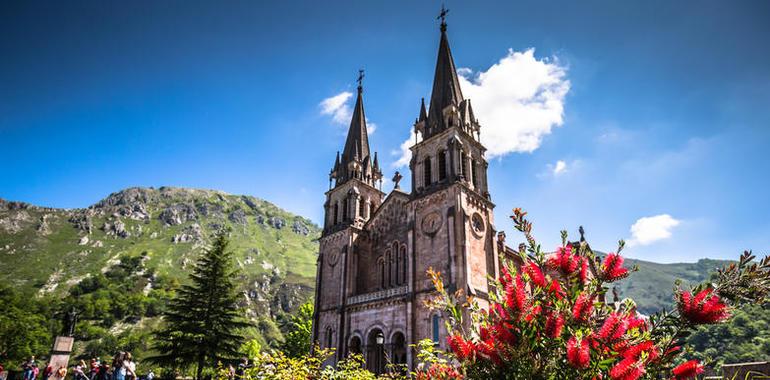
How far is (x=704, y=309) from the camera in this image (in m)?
3.00

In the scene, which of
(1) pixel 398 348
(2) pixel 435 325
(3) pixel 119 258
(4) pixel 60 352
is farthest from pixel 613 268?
(3) pixel 119 258

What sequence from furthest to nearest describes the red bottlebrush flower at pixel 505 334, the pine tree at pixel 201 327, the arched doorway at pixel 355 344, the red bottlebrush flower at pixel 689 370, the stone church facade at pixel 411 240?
1. the pine tree at pixel 201 327
2. the arched doorway at pixel 355 344
3. the stone church facade at pixel 411 240
4. the red bottlebrush flower at pixel 505 334
5. the red bottlebrush flower at pixel 689 370

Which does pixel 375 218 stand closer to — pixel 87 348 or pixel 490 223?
pixel 490 223

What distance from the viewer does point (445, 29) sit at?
3475 centimetres

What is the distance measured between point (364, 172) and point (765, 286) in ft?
110

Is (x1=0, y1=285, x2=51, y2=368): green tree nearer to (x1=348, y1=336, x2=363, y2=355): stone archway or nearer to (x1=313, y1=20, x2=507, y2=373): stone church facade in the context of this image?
(x1=313, y1=20, x2=507, y2=373): stone church facade

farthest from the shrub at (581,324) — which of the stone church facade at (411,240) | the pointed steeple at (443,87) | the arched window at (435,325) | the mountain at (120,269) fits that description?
the mountain at (120,269)

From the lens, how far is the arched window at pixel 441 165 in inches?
1095

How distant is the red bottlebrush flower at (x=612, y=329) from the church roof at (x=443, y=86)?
26.9 meters

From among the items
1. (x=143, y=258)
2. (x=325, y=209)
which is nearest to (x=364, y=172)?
(x=325, y=209)

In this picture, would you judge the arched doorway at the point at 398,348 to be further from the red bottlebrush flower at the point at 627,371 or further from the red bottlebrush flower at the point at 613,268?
the red bottlebrush flower at the point at 627,371

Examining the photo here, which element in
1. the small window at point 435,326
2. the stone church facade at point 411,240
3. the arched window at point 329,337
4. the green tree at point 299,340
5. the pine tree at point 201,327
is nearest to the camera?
Answer: the small window at point 435,326

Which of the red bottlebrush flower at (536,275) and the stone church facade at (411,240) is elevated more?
the stone church facade at (411,240)

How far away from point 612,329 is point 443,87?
29.6 meters
